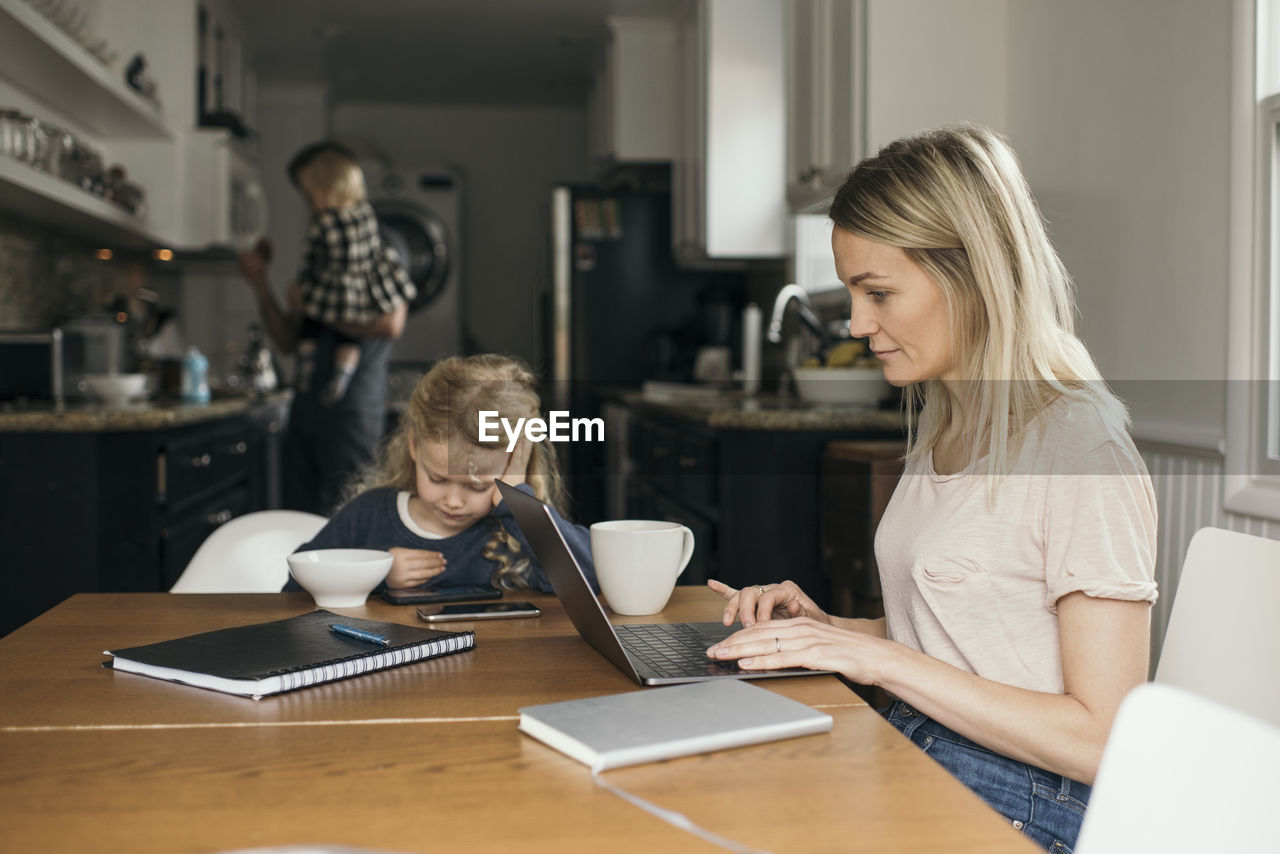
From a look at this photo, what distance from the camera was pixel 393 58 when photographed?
5926 mm

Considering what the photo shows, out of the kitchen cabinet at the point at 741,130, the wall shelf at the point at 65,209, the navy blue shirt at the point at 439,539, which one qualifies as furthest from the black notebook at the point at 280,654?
the kitchen cabinet at the point at 741,130

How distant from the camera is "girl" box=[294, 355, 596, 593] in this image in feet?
4.72

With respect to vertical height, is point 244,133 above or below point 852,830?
above

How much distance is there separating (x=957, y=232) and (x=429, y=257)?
18.9 feet

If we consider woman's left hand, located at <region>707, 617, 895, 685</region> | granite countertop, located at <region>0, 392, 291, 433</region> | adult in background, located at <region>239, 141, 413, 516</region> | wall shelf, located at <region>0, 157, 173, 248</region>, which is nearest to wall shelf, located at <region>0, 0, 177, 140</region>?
wall shelf, located at <region>0, 157, 173, 248</region>

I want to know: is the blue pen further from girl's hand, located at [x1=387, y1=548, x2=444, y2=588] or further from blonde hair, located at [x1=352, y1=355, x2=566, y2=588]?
blonde hair, located at [x1=352, y1=355, x2=566, y2=588]

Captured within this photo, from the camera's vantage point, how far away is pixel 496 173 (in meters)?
7.17

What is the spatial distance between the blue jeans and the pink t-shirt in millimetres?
86

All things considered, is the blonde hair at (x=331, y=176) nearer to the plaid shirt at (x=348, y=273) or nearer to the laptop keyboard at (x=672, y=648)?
the plaid shirt at (x=348, y=273)

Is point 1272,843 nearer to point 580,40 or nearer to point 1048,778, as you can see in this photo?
point 1048,778

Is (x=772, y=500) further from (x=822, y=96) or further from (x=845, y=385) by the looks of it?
(x=822, y=96)

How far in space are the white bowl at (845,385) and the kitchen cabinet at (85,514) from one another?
1628mm

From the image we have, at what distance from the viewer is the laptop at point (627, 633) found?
927 millimetres

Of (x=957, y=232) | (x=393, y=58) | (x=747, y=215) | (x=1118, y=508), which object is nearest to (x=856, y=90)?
(x=747, y=215)
